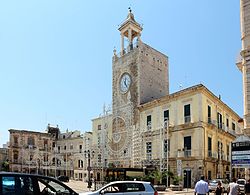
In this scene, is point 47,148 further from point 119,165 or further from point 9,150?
point 119,165

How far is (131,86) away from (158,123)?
8217 millimetres

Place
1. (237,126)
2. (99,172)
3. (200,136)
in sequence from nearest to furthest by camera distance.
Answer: (200,136) < (237,126) < (99,172)

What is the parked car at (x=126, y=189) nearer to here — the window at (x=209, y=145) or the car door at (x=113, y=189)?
the car door at (x=113, y=189)

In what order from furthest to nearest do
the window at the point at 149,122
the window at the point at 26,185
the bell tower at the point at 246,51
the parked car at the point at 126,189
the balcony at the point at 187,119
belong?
the window at the point at 149,122 → the balcony at the point at 187,119 → the bell tower at the point at 246,51 → the parked car at the point at 126,189 → the window at the point at 26,185

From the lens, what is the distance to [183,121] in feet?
132

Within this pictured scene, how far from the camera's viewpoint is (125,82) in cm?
5106

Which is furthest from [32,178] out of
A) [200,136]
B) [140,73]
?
[140,73]

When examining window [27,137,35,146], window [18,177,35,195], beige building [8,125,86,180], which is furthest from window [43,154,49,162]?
window [18,177,35,195]

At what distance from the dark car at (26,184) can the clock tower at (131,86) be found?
37106 mm

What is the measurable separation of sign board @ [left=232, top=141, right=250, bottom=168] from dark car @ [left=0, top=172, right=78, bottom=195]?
6.33 metres

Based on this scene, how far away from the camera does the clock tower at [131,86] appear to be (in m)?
48.0

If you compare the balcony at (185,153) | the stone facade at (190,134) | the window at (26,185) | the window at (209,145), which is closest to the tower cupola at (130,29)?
the stone facade at (190,134)

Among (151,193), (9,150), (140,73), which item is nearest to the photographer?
(151,193)

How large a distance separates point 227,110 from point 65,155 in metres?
48.3
